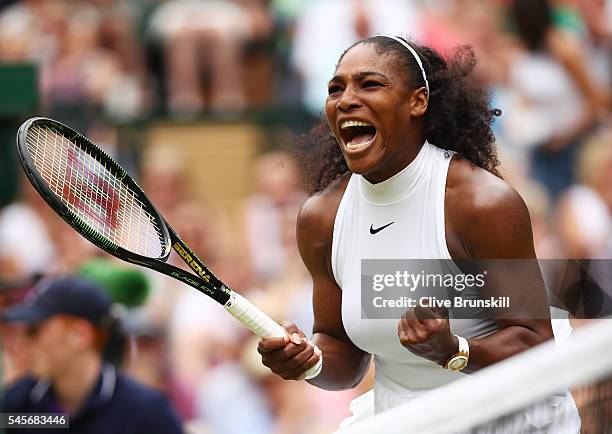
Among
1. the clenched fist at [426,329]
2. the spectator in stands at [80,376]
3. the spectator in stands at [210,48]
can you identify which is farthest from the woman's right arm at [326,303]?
the spectator in stands at [210,48]

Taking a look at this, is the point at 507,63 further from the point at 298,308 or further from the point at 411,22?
the point at 298,308

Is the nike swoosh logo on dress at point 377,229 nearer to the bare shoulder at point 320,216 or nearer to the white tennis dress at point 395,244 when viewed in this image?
the white tennis dress at point 395,244

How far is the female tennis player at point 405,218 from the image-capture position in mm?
3111

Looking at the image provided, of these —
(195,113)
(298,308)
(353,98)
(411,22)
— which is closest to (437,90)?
(353,98)

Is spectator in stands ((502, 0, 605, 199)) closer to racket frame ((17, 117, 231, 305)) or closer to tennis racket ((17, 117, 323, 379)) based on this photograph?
tennis racket ((17, 117, 323, 379))

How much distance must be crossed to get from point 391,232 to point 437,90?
397mm

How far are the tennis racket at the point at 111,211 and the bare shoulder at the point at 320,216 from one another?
313 mm

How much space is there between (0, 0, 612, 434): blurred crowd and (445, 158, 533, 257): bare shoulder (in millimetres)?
1634

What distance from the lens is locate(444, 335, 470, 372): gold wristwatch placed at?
3.07 metres

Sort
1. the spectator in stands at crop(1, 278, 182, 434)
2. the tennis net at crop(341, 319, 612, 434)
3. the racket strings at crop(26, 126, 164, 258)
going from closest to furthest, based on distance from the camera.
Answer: the tennis net at crop(341, 319, 612, 434), the racket strings at crop(26, 126, 164, 258), the spectator in stands at crop(1, 278, 182, 434)

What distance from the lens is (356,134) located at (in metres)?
3.24

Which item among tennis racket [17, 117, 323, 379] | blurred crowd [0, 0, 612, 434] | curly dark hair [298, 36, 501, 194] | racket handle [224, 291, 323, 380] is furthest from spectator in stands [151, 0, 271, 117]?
racket handle [224, 291, 323, 380]

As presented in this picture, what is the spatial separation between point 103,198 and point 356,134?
3.03 ft

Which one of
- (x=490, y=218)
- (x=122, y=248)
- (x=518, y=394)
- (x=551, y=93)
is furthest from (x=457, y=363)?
(x=551, y=93)
